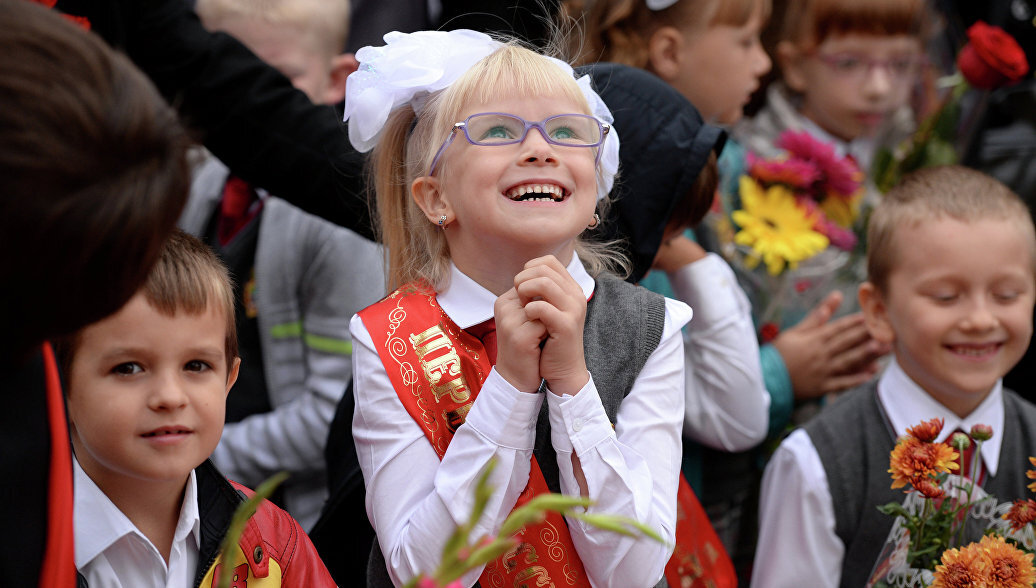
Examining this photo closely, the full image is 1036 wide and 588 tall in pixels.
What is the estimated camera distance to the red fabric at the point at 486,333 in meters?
1.91

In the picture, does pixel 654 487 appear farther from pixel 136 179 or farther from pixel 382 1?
pixel 382 1

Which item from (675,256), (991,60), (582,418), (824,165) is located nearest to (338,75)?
(675,256)

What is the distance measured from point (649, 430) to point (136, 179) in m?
1.03

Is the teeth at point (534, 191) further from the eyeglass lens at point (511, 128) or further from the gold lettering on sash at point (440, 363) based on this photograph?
the gold lettering on sash at point (440, 363)

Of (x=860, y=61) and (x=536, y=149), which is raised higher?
(x=860, y=61)

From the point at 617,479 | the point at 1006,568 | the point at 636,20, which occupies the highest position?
the point at 636,20

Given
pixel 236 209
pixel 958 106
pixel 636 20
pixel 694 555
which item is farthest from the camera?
pixel 958 106

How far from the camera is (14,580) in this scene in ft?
4.36

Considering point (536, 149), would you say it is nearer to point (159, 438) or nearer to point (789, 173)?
point (159, 438)

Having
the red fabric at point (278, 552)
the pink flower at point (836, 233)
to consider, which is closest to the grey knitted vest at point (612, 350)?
the red fabric at point (278, 552)

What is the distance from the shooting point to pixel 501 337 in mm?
1668

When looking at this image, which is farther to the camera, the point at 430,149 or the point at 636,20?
the point at 636,20

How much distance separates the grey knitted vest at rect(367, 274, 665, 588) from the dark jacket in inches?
5.1

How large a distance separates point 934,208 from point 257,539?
1816mm
